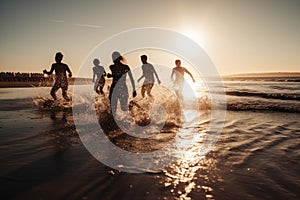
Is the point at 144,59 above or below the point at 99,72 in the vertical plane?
above

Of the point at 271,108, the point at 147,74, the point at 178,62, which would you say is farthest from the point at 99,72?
the point at 271,108

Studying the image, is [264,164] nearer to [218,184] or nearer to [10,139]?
[218,184]

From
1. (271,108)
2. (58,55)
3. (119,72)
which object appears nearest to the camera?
(119,72)

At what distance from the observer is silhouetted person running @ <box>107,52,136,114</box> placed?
25.3ft

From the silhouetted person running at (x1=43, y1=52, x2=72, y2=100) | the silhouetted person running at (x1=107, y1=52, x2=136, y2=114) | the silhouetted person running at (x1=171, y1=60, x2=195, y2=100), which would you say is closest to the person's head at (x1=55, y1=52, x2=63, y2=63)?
the silhouetted person running at (x1=43, y1=52, x2=72, y2=100)

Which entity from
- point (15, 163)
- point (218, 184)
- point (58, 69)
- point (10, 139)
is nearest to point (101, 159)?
point (15, 163)

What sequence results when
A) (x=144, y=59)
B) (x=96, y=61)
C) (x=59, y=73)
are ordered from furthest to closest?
(x=96, y=61)
(x=59, y=73)
(x=144, y=59)

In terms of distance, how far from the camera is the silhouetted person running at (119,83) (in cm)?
771

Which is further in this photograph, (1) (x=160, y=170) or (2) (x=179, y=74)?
(2) (x=179, y=74)

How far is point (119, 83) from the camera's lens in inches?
306

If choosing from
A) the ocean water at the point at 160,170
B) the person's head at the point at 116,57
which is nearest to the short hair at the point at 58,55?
the person's head at the point at 116,57

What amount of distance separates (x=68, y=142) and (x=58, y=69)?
6950 millimetres

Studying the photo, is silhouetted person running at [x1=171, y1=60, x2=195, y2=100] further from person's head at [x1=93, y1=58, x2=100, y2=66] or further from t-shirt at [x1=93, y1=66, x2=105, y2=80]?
person's head at [x1=93, y1=58, x2=100, y2=66]

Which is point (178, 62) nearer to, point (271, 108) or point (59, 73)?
point (271, 108)
